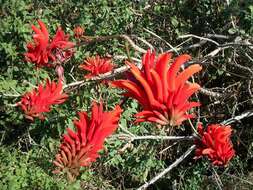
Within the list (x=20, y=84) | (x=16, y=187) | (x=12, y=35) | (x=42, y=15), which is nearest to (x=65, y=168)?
(x=16, y=187)

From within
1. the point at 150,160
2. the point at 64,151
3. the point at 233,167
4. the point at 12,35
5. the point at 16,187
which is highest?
the point at 12,35

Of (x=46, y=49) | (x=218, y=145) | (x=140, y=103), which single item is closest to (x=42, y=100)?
(x=46, y=49)

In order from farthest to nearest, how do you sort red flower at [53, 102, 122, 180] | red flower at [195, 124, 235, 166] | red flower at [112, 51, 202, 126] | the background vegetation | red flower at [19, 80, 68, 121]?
the background vegetation, red flower at [19, 80, 68, 121], red flower at [195, 124, 235, 166], red flower at [53, 102, 122, 180], red flower at [112, 51, 202, 126]

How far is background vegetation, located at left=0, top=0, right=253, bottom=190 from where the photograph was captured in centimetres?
339

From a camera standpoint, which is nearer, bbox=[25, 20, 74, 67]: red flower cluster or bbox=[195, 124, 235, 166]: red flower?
bbox=[195, 124, 235, 166]: red flower

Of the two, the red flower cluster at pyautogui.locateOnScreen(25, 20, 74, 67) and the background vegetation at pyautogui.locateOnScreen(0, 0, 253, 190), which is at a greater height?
the red flower cluster at pyautogui.locateOnScreen(25, 20, 74, 67)

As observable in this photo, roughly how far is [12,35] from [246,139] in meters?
2.04

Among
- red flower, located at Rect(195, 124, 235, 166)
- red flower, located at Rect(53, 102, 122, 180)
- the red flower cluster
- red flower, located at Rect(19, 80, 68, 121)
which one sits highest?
the red flower cluster

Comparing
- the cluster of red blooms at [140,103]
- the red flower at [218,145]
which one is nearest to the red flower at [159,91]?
the cluster of red blooms at [140,103]

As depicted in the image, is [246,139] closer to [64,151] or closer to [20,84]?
[20,84]

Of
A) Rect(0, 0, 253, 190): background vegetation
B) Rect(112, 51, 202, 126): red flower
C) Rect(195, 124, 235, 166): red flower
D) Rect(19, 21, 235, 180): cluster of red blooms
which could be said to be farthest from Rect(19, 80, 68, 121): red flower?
Rect(112, 51, 202, 126): red flower

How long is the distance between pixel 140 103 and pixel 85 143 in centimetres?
40

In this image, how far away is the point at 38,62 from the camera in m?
2.90

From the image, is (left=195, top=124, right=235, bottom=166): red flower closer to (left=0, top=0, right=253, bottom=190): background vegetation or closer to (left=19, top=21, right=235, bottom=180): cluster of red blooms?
(left=19, top=21, right=235, bottom=180): cluster of red blooms
